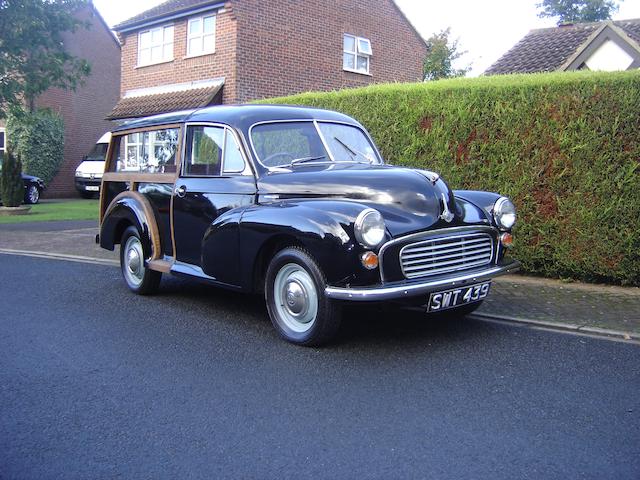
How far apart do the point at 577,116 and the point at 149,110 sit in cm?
1447

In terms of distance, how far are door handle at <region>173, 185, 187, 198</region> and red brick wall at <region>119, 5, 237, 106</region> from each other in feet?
38.0

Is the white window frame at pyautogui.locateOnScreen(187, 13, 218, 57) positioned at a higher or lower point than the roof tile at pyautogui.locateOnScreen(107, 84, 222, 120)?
higher

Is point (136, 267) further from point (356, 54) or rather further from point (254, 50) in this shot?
point (356, 54)

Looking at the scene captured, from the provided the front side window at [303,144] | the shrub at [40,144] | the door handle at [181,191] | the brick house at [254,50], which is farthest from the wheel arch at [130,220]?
Result: the shrub at [40,144]

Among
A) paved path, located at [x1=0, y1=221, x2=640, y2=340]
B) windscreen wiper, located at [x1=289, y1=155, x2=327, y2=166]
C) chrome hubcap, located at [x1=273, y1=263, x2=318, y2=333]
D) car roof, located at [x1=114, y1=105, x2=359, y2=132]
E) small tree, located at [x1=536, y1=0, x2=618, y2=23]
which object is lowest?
paved path, located at [x1=0, y1=221, x2=640, y2=340]

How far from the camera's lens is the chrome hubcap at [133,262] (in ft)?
22.3

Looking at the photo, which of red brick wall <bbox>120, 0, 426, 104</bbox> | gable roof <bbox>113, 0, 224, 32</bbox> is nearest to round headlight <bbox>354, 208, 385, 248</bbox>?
red brick wall <bbox>120, 0, 426, 104</bbox>

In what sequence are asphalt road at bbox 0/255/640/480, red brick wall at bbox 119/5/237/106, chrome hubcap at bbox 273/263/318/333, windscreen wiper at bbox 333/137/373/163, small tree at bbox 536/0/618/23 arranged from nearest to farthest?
asphalt road at bbox 0/255/640/480 < chrome hubcap at bbox 273/263/318/333 < windscreen wiper at bbox 333/137/373/163 < red brick wall at bbox 119/5/237/106 < small tree at bbox 536/0/618/23

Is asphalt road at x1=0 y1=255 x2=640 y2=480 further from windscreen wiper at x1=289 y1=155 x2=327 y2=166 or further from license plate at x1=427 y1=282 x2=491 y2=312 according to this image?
windscreen wiper at x1=289 y1=155 x2=327 y2=166

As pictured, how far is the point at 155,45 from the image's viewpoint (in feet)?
65.7

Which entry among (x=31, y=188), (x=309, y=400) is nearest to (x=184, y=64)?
(x=31, y=188)

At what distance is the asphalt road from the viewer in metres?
3.00

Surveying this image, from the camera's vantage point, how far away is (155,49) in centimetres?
2003

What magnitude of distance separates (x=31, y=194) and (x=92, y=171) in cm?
316
